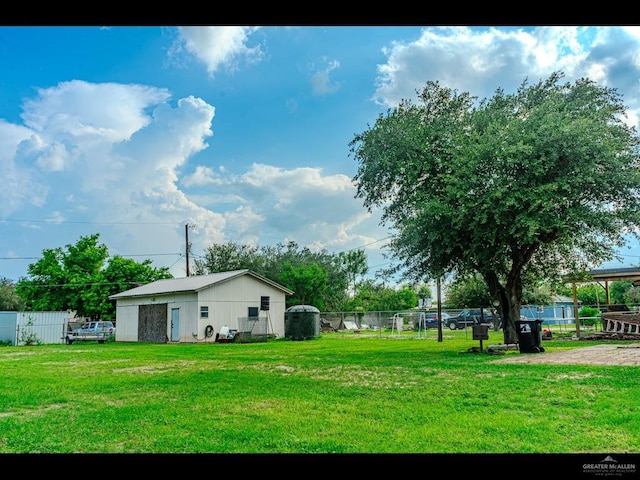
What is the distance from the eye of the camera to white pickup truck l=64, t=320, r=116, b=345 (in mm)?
25453

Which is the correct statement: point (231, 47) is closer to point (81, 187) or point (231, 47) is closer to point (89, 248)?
point (81, 187)

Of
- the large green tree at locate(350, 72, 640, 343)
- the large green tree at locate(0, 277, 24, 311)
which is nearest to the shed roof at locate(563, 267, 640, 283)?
the large green tree at locate(350, 72, 640, 343)

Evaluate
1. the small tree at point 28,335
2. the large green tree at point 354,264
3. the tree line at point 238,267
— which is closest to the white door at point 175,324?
the small tree at point 28,335

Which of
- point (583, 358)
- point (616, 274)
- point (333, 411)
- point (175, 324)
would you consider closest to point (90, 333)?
point (175, 324)

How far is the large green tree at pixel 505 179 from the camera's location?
12133 mm

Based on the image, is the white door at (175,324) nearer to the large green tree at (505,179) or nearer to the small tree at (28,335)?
the small tree at (28,335)

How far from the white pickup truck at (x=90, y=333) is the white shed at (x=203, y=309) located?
1.78 meters

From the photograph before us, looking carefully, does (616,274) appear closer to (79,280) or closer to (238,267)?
(79,280)

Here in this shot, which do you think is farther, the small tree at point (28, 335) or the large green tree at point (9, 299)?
the large green tree at point (9, 299)

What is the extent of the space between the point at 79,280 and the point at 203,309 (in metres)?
13.1

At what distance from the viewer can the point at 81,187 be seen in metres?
11.5

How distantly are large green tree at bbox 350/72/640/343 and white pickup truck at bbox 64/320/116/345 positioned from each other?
1788 centimetres

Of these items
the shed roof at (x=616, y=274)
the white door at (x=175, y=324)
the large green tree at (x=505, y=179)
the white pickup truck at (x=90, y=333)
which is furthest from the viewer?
the white pickup truck at (x=90, y=333)

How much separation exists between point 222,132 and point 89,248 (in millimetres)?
28141
